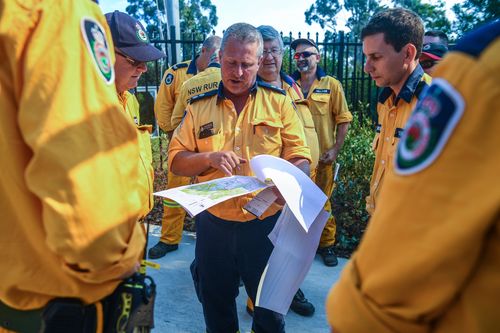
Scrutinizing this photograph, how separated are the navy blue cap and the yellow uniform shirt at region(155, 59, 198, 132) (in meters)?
2.72

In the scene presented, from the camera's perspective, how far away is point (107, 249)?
1138 mm

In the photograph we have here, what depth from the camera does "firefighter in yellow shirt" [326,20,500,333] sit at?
0.69 m

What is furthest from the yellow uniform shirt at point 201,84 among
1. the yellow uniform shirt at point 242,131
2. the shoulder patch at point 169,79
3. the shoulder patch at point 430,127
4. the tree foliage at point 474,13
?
the tree foliage at point 474,13

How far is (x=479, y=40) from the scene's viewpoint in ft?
2.49

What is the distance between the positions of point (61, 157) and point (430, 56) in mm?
3444

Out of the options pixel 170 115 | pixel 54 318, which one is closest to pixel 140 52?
pixel 54 318

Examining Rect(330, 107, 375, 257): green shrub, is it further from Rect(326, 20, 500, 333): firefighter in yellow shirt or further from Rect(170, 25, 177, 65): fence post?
Rect(326, 20, 500, 333): firefighter in yellow shirt

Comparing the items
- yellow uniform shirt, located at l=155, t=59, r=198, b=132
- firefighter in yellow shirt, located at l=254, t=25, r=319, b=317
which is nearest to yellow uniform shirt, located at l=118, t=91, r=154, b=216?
firefighter in yellow shirt, located at l=254, t=25, r=319, b=317

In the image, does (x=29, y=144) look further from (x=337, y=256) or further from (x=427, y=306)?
(x=337, y=256)

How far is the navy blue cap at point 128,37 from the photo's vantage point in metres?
2.17

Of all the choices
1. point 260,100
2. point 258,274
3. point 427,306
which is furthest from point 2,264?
point 260,100

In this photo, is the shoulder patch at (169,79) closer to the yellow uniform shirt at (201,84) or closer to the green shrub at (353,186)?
the yellow uniform shirt at (201,84)

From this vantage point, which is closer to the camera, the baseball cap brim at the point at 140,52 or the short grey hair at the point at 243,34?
the baseball cap brim at the point at 140,52

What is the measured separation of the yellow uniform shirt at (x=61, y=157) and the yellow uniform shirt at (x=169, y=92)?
12.4ft
